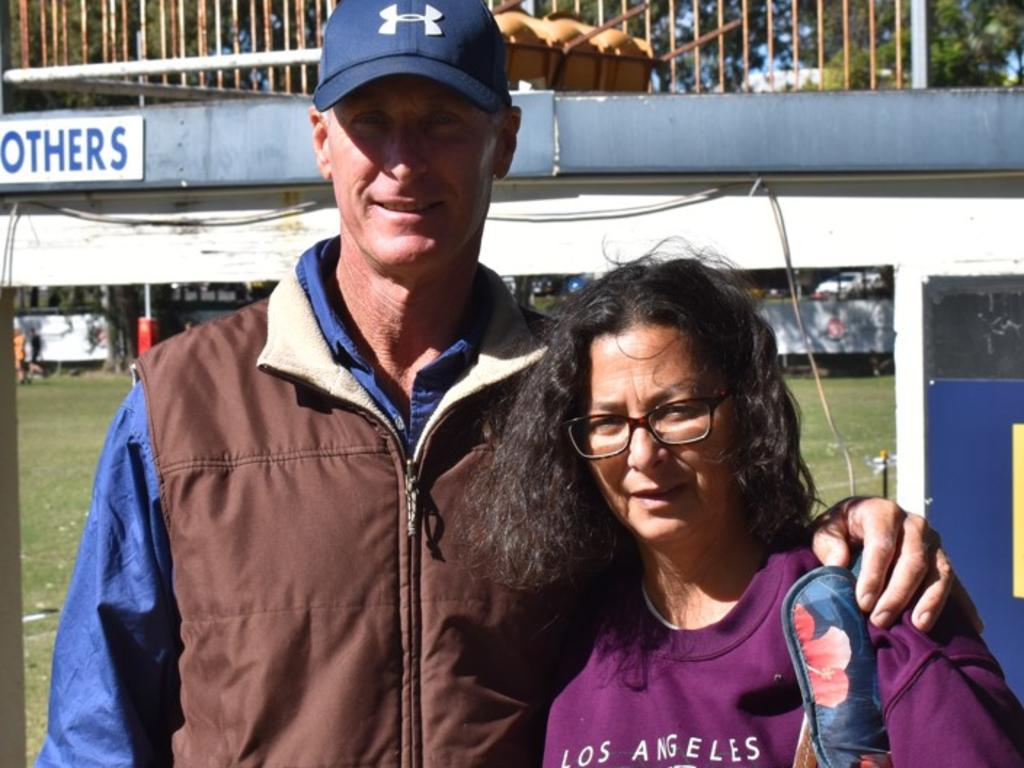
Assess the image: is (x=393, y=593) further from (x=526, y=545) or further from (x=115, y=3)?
(x=115, y=3)

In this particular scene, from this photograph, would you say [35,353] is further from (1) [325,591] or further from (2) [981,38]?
(1) [325,591]

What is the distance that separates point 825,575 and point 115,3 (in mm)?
4512

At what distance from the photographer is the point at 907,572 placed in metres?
1.90

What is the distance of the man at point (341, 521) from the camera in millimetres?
2164

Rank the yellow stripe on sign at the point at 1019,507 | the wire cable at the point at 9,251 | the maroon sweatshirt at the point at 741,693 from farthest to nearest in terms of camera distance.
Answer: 1. the wire cable at the point at 9,251
2. the yellow stripe on sign at the point at 1019,507
3. the maroon sweatshirt at the point at 741,693

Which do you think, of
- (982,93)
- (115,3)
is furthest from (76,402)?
(982,93)

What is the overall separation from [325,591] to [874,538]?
0.81 m

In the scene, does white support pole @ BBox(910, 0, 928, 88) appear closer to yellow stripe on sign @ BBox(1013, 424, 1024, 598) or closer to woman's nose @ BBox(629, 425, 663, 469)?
yellow stripe on sign @ BBox(1013, 424, 1024, 598)

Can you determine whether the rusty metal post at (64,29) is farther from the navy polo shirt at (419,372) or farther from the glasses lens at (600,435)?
the glasses lens at (600,435)

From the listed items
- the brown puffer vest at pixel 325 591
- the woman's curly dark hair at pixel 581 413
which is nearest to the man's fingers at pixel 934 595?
the woman's curly dark hair at pixel 581 413

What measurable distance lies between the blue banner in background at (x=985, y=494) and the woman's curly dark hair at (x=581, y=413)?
1.90 metres

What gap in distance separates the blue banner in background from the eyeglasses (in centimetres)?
211

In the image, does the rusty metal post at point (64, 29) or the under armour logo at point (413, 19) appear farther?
the rusty metal post at point (64, 29)

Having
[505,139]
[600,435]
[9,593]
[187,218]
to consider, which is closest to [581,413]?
[600,435]
